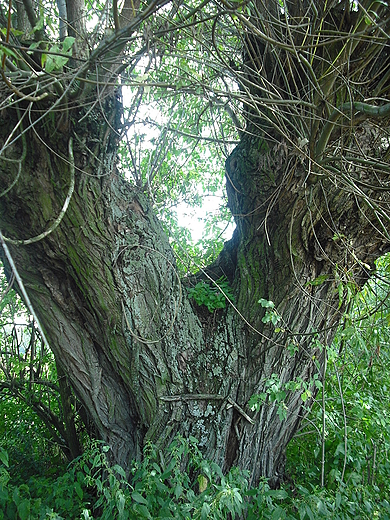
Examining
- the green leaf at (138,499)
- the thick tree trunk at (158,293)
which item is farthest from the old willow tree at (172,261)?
the green leaf at (138,499)

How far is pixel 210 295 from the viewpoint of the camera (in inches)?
107

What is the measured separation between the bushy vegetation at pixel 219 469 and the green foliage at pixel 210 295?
78 cm

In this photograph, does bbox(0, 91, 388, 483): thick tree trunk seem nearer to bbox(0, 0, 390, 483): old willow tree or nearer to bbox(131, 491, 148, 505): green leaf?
bbox(0, 0, 390, 483): old willow tree

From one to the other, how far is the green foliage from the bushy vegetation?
2.56ft

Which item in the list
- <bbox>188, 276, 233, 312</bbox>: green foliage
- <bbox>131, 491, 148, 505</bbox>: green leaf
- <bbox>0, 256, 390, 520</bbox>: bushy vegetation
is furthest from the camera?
<bbox>188, 276, 233, 312</bbox>: green foliage

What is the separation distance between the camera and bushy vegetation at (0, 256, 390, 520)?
1.99m

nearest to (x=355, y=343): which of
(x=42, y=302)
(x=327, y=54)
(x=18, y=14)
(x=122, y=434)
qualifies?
(x=122, y=434)

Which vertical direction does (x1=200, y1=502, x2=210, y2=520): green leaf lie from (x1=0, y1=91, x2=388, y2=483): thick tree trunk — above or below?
below

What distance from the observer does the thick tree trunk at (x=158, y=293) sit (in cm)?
226

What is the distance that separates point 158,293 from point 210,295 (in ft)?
1.48

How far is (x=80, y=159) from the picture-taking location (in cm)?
229

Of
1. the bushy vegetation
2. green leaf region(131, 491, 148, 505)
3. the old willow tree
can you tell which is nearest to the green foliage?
the old willow tree

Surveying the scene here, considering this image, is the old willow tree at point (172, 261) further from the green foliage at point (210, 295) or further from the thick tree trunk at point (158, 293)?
the green foliage at point (210, 295)

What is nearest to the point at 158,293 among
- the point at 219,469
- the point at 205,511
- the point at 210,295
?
the point at 210,295
